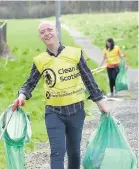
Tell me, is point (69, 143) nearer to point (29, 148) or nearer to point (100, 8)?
point (29, 148)

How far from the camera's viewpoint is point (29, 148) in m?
7.83

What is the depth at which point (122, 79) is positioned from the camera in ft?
43.9

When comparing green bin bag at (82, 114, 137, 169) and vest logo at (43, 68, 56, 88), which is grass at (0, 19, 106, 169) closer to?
green bin bag at (82, 114, 137, 169)

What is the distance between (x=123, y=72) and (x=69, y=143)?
26.2 ft

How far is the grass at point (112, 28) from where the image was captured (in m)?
27.3

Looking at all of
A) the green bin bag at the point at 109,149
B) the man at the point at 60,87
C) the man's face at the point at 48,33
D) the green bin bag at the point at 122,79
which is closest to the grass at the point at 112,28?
the green bin bag at the point at 122,79

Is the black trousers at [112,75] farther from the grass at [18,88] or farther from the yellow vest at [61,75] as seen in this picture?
the yellow vest at [61,75]

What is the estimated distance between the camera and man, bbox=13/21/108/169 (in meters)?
5.35

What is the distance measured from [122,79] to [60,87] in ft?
26.5

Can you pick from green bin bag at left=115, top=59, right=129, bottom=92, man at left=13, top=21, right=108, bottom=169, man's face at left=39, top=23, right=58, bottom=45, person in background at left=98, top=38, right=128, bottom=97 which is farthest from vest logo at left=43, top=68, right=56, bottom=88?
person in background at left=98, top=38, right=128, bottom=97

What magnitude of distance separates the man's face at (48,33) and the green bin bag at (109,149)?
852 millimetres

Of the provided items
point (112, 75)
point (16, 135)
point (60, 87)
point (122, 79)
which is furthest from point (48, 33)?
point (112, 75)

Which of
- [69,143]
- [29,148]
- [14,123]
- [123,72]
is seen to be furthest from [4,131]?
[123,72]

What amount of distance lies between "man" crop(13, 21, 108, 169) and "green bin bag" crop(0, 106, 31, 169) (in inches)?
5.5
